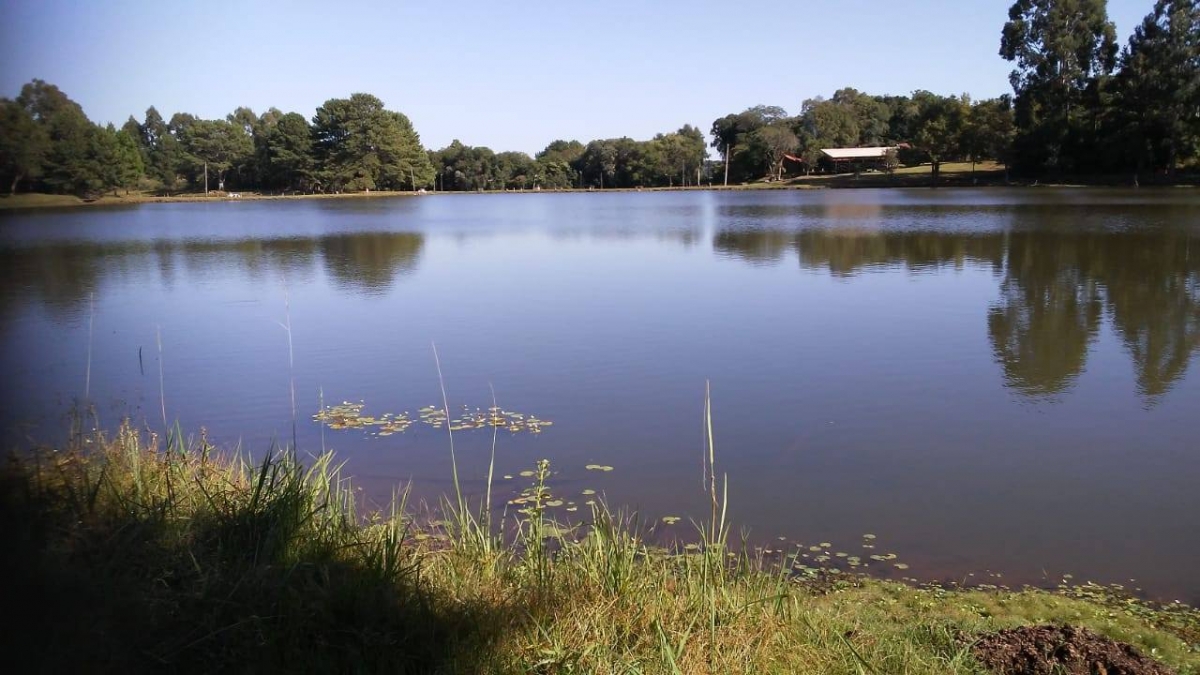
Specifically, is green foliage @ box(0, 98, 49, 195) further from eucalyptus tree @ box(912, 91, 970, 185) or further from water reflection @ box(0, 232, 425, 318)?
eucalyptus tree @ box(912, 91, 970, 185)

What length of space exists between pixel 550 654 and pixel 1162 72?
62.8 m

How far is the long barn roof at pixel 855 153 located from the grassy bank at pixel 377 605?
86.0 meters

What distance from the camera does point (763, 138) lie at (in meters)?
92.7

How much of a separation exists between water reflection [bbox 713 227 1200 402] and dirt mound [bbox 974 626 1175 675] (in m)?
5.71

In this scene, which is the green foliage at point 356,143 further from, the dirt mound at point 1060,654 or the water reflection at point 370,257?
the dirt mound at point 1060,654

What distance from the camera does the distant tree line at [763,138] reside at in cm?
275

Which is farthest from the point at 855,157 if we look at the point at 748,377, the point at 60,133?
the point at 60,133

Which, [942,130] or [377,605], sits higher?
[942,130]

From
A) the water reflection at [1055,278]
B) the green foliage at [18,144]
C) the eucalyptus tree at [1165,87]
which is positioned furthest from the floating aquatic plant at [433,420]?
the eucalyptus tree at [1165,87]

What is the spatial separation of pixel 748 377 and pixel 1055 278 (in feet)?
33.0

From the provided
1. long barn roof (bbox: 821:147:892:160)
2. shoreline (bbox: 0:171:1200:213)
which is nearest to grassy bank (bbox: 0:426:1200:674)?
shoreline (bbox: 0:171:1200:213)

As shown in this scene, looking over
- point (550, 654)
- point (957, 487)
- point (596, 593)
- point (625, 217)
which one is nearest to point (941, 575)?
point (957, 487)

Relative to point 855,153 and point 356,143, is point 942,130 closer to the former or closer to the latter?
point 855,153

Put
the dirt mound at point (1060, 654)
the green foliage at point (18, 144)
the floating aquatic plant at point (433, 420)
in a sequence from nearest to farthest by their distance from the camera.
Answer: the green foliage at point (18, 144)
the dirt mound at point (1060, 654)
the floating aquatic plant at point (433, 420)
